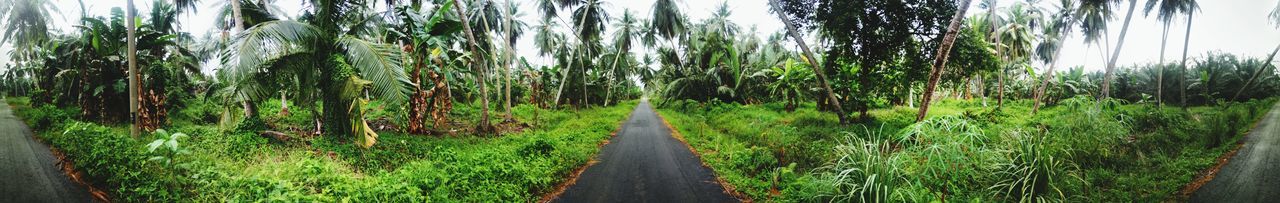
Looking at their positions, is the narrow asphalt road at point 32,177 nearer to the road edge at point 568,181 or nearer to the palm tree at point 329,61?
the palm tree at point 329,61

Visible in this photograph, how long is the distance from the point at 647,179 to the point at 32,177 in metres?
7.72

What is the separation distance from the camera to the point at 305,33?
23.9 ft

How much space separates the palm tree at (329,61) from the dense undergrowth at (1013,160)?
217 inches

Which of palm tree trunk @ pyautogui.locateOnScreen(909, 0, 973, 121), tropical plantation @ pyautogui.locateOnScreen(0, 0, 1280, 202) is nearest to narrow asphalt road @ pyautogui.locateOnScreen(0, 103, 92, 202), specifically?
tropical plantation @ pyautogui.locateOnScreen(0, 0, 1280, 202)

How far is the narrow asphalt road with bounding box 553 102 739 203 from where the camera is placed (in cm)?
571

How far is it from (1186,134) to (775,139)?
5945 mm

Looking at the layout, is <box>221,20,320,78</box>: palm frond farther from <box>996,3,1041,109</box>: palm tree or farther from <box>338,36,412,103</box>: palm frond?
<box>996,3,1041,109</box>: palm tree

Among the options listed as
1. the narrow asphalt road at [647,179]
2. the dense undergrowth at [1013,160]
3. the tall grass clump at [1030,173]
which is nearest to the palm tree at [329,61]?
the narrow asphalt road at [647,179]

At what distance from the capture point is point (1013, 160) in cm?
440

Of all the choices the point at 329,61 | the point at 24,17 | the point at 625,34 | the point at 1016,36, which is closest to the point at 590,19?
the point at 625,34

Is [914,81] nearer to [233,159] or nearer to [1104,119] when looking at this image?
[1104,119]

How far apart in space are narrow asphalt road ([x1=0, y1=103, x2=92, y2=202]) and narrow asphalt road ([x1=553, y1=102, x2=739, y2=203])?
544 cm

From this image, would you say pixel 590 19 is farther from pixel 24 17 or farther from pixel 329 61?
pixel 24 17

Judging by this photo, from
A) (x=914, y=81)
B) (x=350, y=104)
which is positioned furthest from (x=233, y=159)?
(x=914, y=81)
